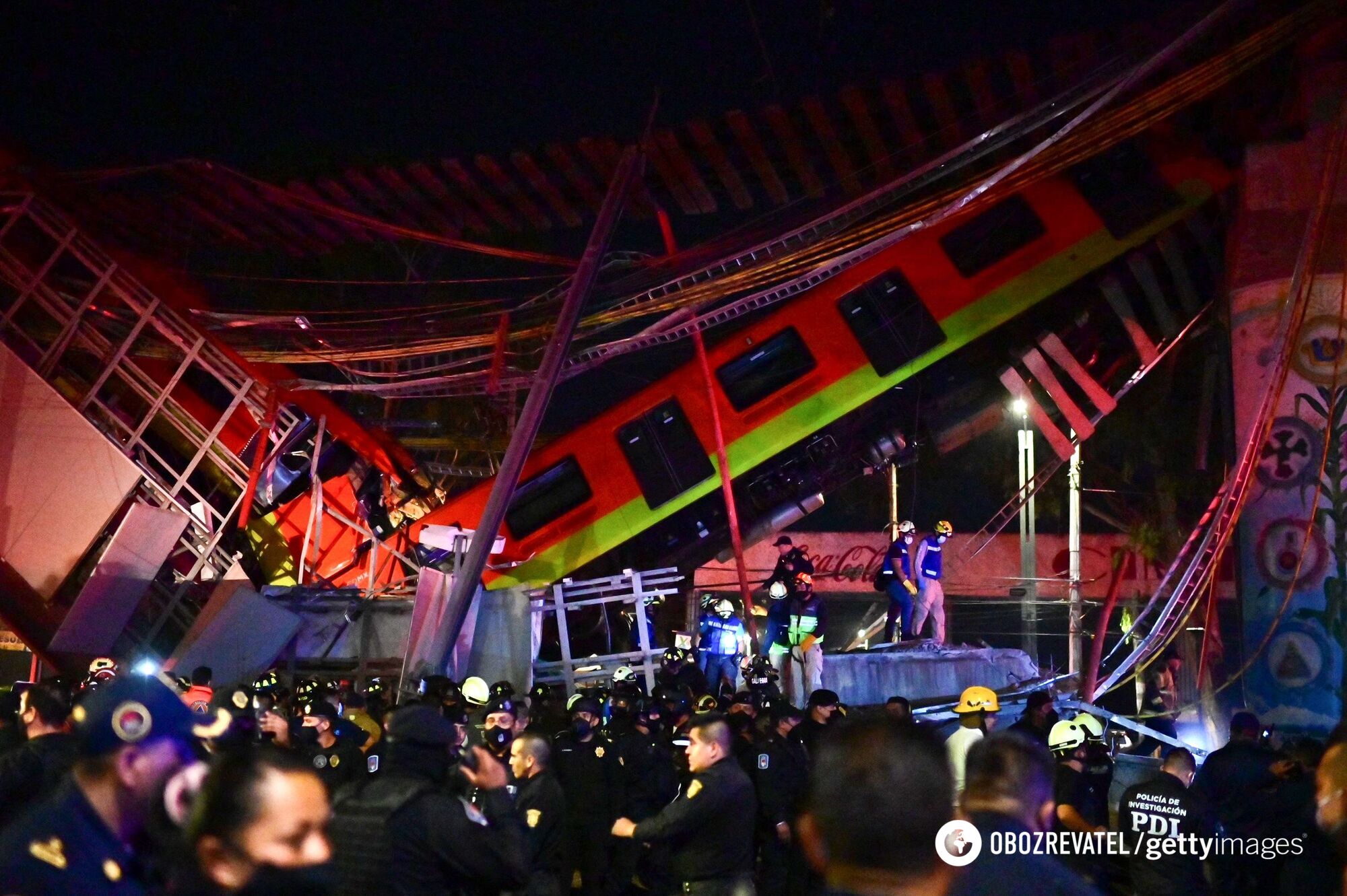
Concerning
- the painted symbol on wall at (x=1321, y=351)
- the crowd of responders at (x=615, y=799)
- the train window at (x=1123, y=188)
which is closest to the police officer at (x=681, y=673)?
the crowd of responders at (x=615, y=799)

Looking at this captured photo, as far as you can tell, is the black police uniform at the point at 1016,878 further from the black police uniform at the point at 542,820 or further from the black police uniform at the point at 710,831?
the black police uniform at the point at 542,820

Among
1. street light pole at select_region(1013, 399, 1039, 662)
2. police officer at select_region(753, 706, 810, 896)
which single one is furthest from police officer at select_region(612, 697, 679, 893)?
street light pole at select_region(1013, 399, 1039, 662)

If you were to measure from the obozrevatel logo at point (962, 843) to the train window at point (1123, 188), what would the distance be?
15571mm

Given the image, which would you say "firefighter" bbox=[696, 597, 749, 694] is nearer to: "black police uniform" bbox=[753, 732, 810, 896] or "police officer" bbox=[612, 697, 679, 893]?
"police officer" bbox=[612, 697, 679, 893]

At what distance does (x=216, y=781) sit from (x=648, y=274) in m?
14.5

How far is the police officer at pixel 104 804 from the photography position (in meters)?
3.47

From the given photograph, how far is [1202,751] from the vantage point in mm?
15586

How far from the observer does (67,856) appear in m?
3.48

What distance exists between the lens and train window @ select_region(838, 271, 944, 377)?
18.5 meters

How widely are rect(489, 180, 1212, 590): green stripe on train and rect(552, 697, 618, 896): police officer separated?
29.2 feet

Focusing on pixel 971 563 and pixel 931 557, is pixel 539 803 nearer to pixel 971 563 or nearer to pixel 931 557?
pixel 931 557

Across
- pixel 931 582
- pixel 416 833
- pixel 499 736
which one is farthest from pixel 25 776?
pixel 931 582

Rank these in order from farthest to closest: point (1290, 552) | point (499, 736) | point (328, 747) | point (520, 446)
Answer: point (1290, 552) → point (520, 446) → point (499, 736) → point (328, 747)

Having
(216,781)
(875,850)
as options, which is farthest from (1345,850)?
(216,781)
